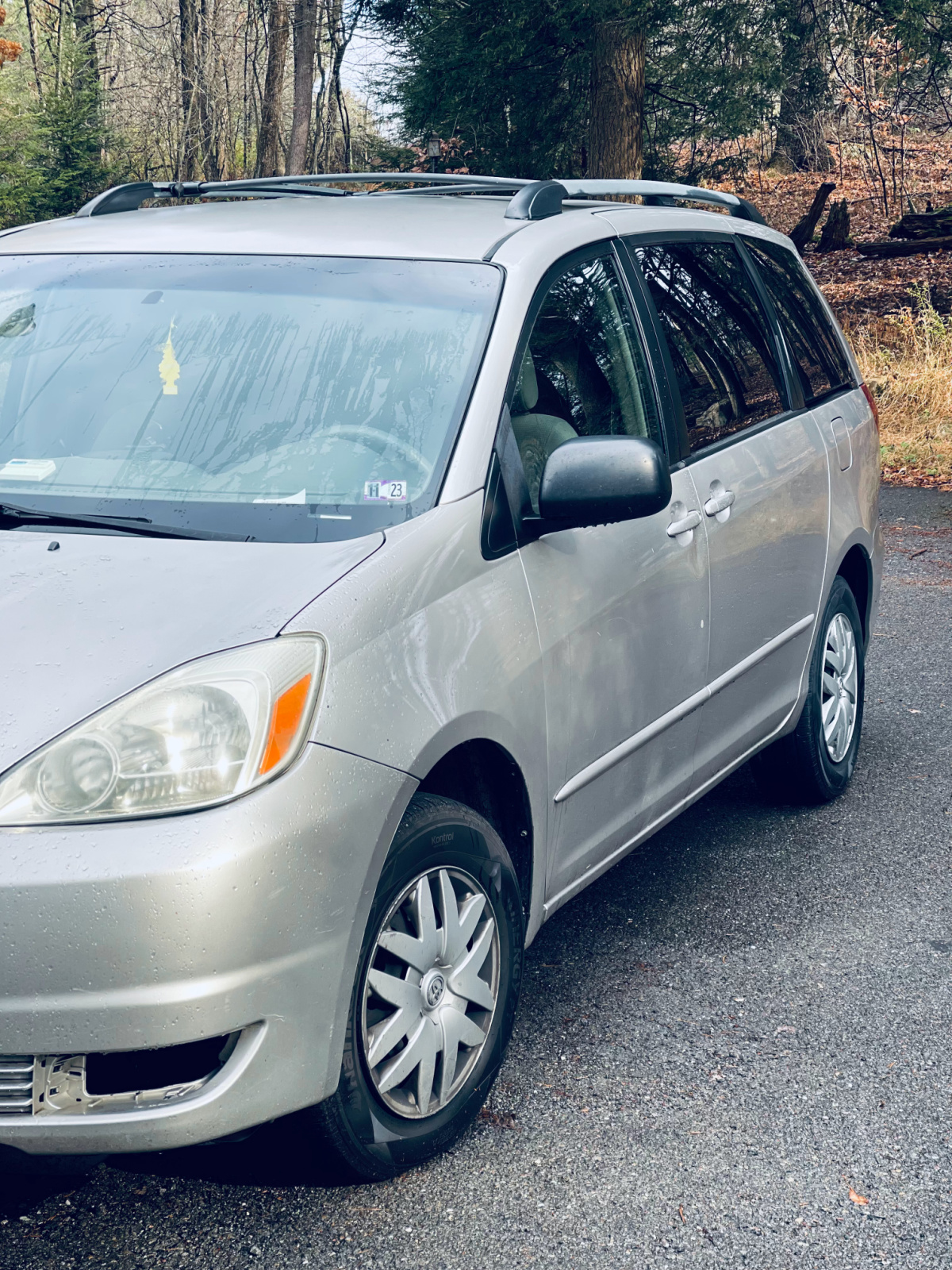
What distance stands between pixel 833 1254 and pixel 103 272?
271cm

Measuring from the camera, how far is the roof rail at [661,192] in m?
4.03

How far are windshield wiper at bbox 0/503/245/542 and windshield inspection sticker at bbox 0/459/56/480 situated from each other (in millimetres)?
138

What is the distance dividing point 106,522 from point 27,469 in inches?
15.1

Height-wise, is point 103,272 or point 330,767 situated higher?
point 103,272

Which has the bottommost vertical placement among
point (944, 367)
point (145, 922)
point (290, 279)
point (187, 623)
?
point (944, 367)

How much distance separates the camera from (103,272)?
3.55 m

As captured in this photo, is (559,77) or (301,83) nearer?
(559,77)

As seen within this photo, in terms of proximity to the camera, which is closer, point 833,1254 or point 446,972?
point 833,1254

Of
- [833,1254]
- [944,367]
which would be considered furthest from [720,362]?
[944,367]

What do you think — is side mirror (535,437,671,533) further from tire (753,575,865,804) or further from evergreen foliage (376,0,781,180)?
evergreen foliage (376,0,781,180)

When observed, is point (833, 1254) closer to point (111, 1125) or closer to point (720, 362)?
point (111, 1125)

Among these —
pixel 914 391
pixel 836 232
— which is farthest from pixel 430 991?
pixel 836 232

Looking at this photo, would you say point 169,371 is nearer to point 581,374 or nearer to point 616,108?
point 581,374

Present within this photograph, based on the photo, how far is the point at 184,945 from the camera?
2.24 m
